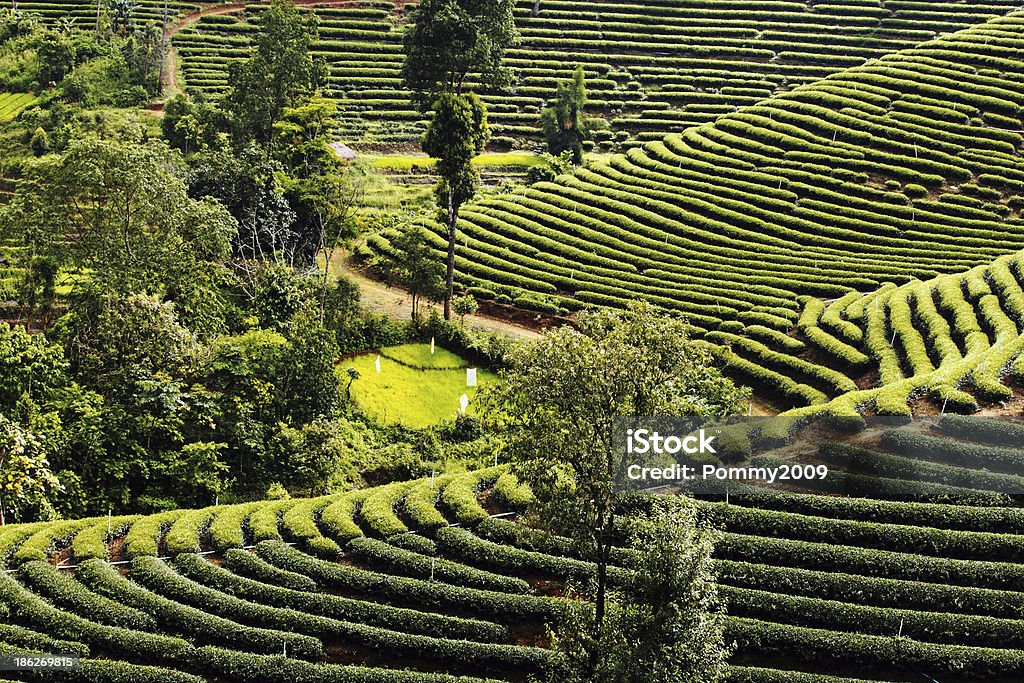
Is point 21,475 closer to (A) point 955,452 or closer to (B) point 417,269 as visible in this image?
(B) point 417,269

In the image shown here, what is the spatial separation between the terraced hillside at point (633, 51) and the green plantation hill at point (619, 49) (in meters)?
0.10

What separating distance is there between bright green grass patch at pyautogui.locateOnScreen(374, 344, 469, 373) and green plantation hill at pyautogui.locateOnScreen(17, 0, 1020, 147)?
3018 centimetres

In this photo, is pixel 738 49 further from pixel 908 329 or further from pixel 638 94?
pixel 908 329

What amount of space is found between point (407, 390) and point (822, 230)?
947 inches

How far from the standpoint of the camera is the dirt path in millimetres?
53688

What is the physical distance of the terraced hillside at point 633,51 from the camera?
269 ft

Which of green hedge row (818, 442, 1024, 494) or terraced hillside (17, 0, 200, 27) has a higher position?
terraced hillside (17, 0, 200, 27)

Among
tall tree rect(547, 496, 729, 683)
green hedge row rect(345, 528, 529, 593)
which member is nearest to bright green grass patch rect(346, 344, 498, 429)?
green hedge row rect(345, 528, 529, 593)

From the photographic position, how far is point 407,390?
162ft

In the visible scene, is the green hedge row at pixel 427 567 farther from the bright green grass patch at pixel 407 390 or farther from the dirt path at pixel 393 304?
the dirt path at pixel 393 304

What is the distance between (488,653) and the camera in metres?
28.5

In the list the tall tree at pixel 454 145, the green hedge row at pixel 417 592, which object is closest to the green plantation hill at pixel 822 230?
the tall tree at pixel 454 145

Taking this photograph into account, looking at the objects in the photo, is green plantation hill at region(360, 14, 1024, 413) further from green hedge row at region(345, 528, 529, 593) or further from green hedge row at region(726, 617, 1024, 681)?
green hedge row at region(345, 528, 529, 593)

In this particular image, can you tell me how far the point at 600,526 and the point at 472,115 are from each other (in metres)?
31.6
